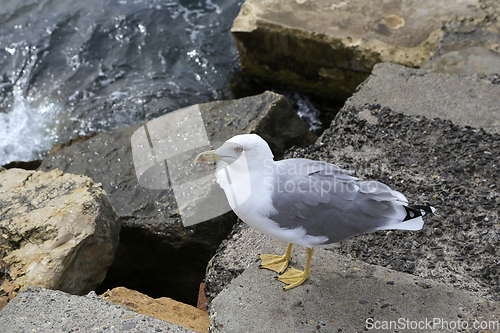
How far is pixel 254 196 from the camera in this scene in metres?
2.34

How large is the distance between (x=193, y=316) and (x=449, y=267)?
168cm

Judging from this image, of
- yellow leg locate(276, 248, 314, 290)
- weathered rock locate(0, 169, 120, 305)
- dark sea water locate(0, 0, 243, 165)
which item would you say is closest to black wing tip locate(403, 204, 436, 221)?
yellow leg locate(276, 248, 314, 290)

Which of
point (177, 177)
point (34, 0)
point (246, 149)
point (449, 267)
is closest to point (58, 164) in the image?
point (177, 177)

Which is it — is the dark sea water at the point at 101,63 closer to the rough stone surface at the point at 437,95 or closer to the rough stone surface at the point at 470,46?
the rough stone surface at the point at 437,95

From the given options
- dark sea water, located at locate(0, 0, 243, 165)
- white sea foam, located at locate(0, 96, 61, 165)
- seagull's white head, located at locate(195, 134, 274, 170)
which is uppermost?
seagull's white head, located at locate(195, 134, 274, 170)

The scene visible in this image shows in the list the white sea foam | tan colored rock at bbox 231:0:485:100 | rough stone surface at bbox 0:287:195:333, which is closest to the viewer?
rough stone surface at bbox 0:287:195:333

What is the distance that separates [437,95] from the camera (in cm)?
385

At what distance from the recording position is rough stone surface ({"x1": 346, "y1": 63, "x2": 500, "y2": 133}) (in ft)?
11.8

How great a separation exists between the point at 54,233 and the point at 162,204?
39.8 inches

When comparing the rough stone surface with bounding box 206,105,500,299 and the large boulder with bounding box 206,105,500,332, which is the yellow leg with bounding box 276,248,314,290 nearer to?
the large boulder with bounding box 206,105,500,332

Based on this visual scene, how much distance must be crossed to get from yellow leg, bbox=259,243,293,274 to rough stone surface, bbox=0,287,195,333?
69cm

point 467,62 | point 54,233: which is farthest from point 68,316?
point 467,62

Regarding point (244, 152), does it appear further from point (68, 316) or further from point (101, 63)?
point (101, 63)

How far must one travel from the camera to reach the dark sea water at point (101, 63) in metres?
6.04
